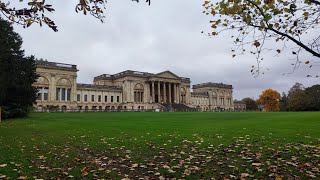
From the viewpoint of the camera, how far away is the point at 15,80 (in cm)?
3672

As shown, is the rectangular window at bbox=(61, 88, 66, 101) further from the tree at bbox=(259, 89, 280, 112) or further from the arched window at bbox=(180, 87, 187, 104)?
the tree at bbox=(259, 89, 280, 112)

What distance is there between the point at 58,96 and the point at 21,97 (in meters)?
50.9

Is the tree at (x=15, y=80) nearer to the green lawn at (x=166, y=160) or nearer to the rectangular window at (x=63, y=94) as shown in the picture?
the green lawn at (x=166, y=160)

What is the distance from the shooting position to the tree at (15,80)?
35272mm

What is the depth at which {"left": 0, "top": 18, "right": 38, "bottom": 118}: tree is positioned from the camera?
35272 mm

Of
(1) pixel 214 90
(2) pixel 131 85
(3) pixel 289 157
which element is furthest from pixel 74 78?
(3) pixel 289 157

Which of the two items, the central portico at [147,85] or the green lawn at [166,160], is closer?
the green lawn at [166,160]

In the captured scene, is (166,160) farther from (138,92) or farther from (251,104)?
(251,104)

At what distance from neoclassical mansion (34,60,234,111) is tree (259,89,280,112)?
30155mm

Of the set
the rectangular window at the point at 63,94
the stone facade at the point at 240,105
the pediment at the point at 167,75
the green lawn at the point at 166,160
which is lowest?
the green lawn at the point at 166,160

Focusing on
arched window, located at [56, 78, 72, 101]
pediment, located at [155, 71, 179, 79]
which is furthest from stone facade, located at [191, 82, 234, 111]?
arched window, located at [56, 78, 72, 101]

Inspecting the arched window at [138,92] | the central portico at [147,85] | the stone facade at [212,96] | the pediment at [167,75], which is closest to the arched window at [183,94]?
the central portico at [147,85]

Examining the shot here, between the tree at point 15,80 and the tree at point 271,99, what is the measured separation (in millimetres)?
106711

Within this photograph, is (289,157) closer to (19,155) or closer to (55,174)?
(55,174)
